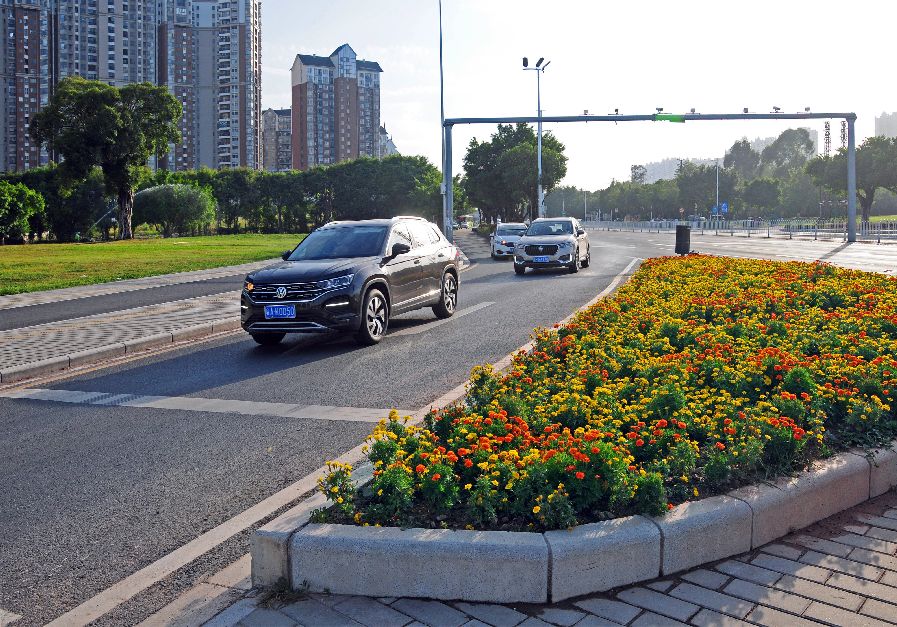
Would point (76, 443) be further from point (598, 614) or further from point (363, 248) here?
point (363, 248)

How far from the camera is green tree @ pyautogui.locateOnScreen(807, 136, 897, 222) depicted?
71.9m

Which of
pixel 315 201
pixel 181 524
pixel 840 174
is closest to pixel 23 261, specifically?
pixel 181 524

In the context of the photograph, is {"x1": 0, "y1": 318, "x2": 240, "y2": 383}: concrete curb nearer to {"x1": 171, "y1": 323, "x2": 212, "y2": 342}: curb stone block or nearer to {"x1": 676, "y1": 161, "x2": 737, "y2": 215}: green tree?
{"x1": 171, "y1": 323, "x2": 212, "y2": 342}: curb stone block

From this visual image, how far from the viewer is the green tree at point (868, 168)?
71875 millimetres

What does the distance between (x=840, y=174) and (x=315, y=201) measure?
48899mm

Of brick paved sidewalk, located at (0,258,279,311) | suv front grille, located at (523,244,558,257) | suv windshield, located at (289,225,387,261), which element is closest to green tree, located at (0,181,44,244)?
brick paved sidewalk, located at (0,258,279,311)

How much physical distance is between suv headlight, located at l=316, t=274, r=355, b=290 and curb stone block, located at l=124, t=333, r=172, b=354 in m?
2.34

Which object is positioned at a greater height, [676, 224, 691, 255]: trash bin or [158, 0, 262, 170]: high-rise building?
[158, 0, 262, 170]: high-rise building

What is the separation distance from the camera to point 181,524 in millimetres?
4609

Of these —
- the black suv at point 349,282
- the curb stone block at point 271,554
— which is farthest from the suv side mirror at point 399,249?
the curb stone block at point 271,554

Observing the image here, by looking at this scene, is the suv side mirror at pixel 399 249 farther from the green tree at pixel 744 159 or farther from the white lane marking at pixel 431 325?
the green tree at pixel 744 159

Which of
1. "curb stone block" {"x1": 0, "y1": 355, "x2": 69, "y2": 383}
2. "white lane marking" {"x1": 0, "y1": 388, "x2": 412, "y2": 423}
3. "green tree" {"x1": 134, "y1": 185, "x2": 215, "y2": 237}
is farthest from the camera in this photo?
"green tree" {"x1": 134, "y1": 185, "x2": 215, "y2": 237}

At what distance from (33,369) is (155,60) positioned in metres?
113

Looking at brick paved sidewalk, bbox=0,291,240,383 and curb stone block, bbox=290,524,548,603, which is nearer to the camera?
curb stone block, bbox=290,524,548,603
